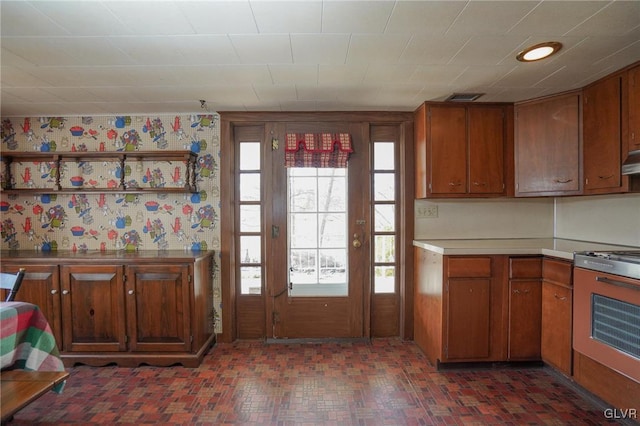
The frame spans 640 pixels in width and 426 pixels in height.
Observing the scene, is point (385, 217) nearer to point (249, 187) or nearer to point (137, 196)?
point (249, 187)

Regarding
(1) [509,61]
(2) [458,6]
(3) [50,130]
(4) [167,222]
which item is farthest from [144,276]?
(1) [509,61]

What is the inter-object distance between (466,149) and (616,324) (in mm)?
1570

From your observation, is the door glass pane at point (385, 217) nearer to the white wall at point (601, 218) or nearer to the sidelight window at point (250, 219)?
the sidelight window at point (250, 219)

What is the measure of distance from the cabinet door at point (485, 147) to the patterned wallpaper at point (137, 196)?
2.31 meters

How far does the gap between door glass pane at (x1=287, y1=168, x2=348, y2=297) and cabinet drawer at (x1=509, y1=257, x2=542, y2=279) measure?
1.38 metres

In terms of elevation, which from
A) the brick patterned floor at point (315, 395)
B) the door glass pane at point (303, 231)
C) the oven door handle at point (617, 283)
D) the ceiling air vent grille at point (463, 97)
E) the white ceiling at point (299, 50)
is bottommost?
the brick patterned floor at point (315, 395)

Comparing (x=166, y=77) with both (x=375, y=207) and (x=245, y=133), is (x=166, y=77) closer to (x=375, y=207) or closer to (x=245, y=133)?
(x=245, y=133)

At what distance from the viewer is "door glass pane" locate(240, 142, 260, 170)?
313cm

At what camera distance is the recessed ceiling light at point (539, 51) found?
6.05 ft


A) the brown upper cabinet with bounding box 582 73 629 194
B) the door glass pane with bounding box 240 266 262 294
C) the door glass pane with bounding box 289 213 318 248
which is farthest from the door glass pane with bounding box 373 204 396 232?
the brown upper cabinet with bounding box 582 73 629 194

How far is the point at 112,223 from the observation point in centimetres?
310

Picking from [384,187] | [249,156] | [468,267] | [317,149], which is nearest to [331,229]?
[384,187]

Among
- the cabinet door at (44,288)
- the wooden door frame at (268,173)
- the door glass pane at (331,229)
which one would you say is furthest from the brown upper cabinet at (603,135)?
the cabinet door at (44,288)

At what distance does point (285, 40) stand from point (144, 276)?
208 cm
